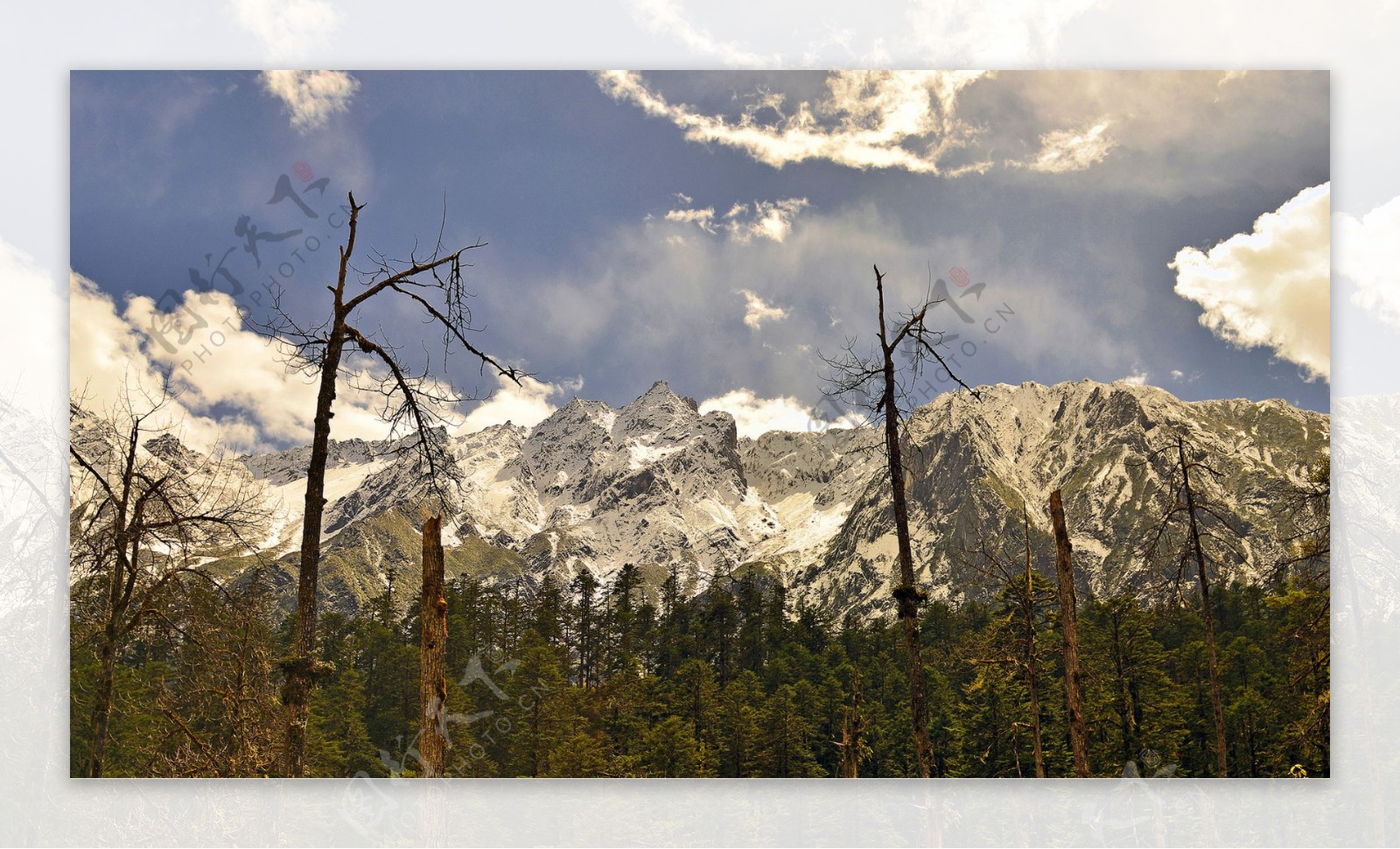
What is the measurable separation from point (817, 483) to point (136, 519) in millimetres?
5805

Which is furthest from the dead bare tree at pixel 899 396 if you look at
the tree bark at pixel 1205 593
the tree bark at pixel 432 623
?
the tree bark at pixel 432 623

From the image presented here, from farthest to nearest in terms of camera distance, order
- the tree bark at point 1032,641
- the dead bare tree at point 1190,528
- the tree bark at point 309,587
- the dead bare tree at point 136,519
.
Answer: the tree bark at point 1032,641, the dead bare tree at point 1190,528, the dead bare tree at point 136,519, the tree bark at point 309,587

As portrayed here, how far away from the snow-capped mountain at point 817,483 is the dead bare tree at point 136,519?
200 mm

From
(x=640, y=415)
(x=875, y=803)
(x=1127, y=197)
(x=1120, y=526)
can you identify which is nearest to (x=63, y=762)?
(x=640, y=415)

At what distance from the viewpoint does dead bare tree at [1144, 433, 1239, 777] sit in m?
9.59

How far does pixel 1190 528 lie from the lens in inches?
398

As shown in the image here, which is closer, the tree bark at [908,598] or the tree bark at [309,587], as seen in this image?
the tree bark at [309,587]

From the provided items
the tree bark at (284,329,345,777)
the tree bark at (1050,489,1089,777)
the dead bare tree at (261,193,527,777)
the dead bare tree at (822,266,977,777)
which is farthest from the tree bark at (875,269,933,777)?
the tree bark at (284,329,345,777)

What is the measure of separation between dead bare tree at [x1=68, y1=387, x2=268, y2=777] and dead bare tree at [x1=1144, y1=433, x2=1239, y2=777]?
27.5 feet

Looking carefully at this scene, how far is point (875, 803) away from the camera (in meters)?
7.42

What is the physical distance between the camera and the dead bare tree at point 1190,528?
9.59 metres

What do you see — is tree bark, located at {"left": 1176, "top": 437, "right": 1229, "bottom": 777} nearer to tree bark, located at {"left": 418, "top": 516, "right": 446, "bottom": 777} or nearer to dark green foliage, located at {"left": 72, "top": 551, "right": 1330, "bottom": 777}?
dark green foliage, located at {"left": 72, "top": 551, "right": 1330, "bottom": 777}

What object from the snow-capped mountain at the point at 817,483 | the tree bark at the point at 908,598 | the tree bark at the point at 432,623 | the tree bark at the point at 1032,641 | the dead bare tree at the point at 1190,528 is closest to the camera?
the tree bark at the point at 432,623

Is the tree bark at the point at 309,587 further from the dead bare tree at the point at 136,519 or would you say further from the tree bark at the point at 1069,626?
the tree bark at the point at 1069,626
